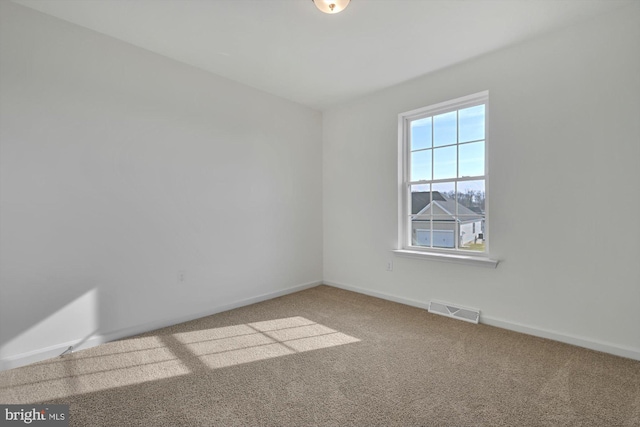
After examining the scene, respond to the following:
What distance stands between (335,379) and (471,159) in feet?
8.50

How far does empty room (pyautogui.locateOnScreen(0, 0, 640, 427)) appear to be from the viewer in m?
1.94

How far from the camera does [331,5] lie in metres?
2.12

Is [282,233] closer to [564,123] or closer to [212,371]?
[212,371]

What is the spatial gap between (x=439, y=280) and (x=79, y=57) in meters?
4.06

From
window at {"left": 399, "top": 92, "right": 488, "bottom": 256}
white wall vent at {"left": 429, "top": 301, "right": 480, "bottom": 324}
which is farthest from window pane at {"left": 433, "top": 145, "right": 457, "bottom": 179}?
white wall vent at {"left": 429, "top": 301, "right": 480, "bottom": 324}

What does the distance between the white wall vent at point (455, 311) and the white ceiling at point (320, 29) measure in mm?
2608

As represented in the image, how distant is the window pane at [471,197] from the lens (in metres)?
3.15

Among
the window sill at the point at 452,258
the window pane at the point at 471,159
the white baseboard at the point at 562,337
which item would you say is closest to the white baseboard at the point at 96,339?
the window sill at the point at 452,258

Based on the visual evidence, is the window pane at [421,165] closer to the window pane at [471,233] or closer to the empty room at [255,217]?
the empty room at [255,217]

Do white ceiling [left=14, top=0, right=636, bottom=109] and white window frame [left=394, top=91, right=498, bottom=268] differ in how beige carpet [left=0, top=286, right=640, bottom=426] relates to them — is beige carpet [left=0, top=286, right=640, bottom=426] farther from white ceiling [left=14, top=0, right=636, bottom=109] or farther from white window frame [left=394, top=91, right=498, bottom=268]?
white ceiling [left=14, top=0, right=636, bottom=109]

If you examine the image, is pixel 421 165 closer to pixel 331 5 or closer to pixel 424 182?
pixel 424 182

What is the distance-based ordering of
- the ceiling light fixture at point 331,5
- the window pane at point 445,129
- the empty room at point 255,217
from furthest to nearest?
the window pane at point 445,129 < the ceiling light fixture at point 331,5 < the empty room at point 255,217

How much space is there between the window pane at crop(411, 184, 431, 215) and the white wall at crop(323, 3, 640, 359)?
26.1 inches

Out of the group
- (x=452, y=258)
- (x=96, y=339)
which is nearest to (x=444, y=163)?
(x=452, y=258)
